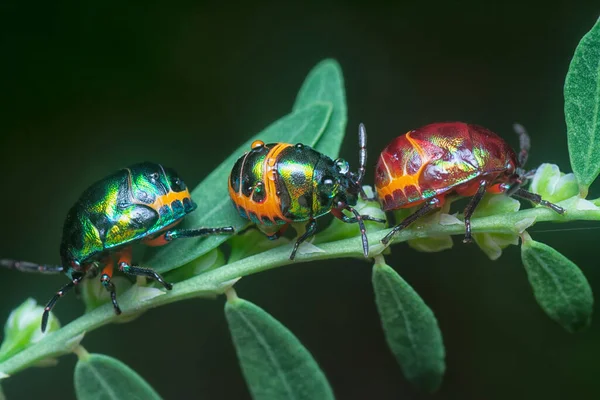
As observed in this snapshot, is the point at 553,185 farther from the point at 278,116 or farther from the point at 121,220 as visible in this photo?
the point at 278,116

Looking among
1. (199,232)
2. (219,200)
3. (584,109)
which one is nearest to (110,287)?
(199,232)

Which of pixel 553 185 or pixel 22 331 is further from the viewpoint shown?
pixel 22 331

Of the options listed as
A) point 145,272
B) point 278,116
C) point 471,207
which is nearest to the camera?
point 471,207

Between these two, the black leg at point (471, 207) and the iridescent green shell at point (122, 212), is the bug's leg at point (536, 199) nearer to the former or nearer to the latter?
the black leg at point (471, 207)

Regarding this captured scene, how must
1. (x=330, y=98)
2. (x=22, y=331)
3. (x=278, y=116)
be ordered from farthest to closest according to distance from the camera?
1. (x=278, y=116)
2. (x=330, y=98)
3. (x=22, y=331)

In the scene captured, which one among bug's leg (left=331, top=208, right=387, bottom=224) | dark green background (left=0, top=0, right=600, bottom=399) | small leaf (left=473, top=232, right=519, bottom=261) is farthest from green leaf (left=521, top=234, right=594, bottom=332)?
dark green background (left=0, top=0, right=600, bottom=399)

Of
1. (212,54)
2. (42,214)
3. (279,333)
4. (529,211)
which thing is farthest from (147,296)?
(212,54)

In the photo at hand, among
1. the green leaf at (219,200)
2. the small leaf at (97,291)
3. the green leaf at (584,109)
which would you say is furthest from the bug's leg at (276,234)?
the green leaf at (584,109)
